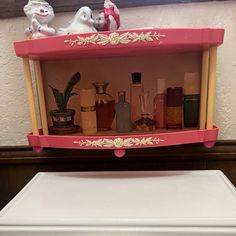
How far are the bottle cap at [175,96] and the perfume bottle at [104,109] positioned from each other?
0.54 feet

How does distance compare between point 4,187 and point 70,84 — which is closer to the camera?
point 70,84

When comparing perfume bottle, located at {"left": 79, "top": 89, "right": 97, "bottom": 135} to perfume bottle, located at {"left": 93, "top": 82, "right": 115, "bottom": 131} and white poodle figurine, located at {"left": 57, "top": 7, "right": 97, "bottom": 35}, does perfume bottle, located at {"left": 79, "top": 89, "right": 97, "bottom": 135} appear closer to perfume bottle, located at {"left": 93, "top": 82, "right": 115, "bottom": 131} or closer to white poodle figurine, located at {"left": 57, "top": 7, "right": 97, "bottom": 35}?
perfume bottle, located at {"left": 93, "top": 82, "right": 115, "bottom": 131}

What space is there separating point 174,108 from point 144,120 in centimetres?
9

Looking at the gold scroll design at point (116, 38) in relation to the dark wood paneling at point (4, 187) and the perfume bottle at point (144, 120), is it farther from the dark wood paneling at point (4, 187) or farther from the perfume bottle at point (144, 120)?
the dark wood paneling at point (4, 187)

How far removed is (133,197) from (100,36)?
38 centimetres

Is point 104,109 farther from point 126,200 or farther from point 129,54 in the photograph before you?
point 126,200

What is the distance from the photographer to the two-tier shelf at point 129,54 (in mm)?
628

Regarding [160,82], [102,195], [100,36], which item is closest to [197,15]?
[160,82]

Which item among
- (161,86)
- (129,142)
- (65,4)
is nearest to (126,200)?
(129,142)

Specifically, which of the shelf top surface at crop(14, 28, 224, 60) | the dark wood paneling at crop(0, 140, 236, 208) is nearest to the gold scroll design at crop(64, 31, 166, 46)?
the shelf top surface at crop(14, 28, 224, 60)

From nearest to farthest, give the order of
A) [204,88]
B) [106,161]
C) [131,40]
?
[131,40] < [204,88] < [106,161]

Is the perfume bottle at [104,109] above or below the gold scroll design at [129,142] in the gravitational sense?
above

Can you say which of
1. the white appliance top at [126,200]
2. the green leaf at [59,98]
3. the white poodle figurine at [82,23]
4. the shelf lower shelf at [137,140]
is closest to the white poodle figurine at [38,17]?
the white poodle figurine at [82,23]

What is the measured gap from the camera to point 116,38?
63 cm
